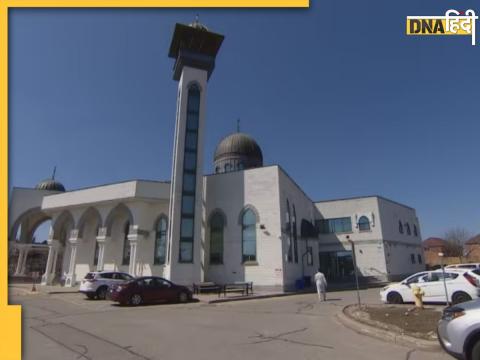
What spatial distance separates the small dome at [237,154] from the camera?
36.7m

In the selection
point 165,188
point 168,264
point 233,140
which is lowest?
point 168,264

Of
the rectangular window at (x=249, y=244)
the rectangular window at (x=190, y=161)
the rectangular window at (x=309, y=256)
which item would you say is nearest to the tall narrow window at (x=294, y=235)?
the rectangular window at (x=309, y=256)

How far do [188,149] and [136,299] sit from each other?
1287cm

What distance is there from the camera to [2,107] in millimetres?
2881

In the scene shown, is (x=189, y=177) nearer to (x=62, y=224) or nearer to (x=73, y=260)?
(x=73, y=260)

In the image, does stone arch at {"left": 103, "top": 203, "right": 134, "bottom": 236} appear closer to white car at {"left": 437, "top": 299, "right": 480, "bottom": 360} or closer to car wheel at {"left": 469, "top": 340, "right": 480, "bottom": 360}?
white car at {"left": 437, "top": 299, "right": 480, "bottom": 360}

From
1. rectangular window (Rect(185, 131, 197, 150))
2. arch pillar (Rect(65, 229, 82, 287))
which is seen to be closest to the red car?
rectangular window (Rect(185, 131, 197, 150))

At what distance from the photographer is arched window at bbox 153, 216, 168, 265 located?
2564cm

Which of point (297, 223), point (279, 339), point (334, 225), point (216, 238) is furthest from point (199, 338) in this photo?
point (334, 225)

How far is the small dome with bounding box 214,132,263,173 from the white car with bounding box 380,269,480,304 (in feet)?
76.8

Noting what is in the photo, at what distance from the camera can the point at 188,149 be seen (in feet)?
83.7

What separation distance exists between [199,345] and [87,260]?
25.6 meters

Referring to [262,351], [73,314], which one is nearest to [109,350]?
[262,351]

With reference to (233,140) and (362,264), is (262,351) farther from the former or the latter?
(233,140)
